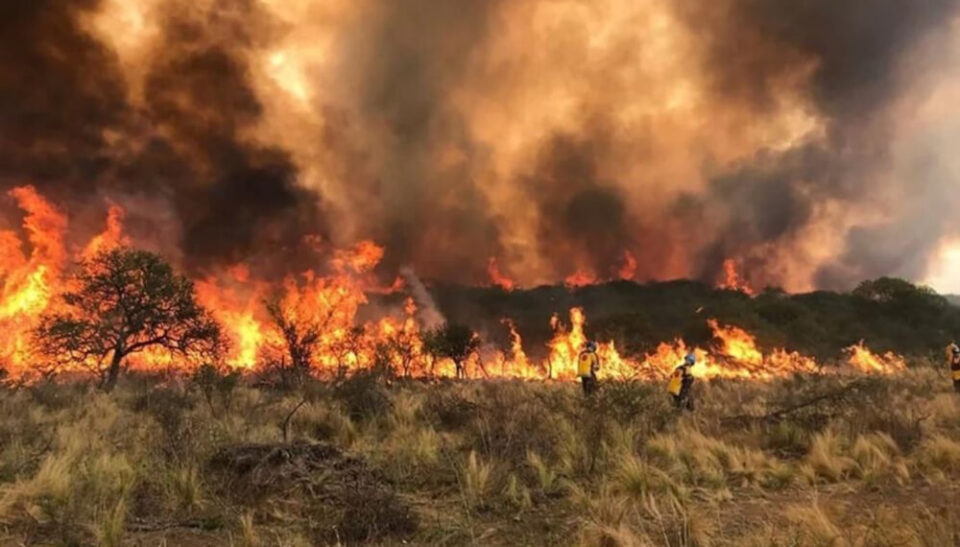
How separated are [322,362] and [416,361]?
7.99m

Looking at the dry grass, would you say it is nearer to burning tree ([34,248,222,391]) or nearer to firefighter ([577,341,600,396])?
firefighter ([577,341,600,396])

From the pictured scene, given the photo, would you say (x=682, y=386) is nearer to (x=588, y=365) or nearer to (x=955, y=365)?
(x=588, y=365)

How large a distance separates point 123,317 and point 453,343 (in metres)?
23.1

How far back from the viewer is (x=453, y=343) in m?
44.4

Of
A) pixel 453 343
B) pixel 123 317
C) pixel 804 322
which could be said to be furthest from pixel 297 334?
pixel 804 322

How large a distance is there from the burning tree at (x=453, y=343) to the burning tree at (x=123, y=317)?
60.0ft

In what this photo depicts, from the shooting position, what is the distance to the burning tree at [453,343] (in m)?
43.6

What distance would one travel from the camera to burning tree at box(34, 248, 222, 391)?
24.0m

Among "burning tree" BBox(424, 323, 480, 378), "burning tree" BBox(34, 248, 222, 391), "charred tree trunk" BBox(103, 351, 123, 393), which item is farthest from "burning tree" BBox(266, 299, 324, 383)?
"burning tree" BBox(424, 323, 480, 378)

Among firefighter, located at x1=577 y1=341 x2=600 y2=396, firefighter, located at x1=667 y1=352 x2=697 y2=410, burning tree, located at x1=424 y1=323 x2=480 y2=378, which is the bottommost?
firefighter, located at x1=667 y1=352 x2=697 y2=410

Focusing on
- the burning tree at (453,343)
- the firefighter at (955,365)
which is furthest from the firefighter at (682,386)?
the burning tree at (453,343)

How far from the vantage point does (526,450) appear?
1029cm

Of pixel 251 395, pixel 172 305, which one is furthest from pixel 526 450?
pixel 172 305

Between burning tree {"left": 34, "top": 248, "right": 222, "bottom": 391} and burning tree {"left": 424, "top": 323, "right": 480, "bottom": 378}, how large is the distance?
60.0 feet
